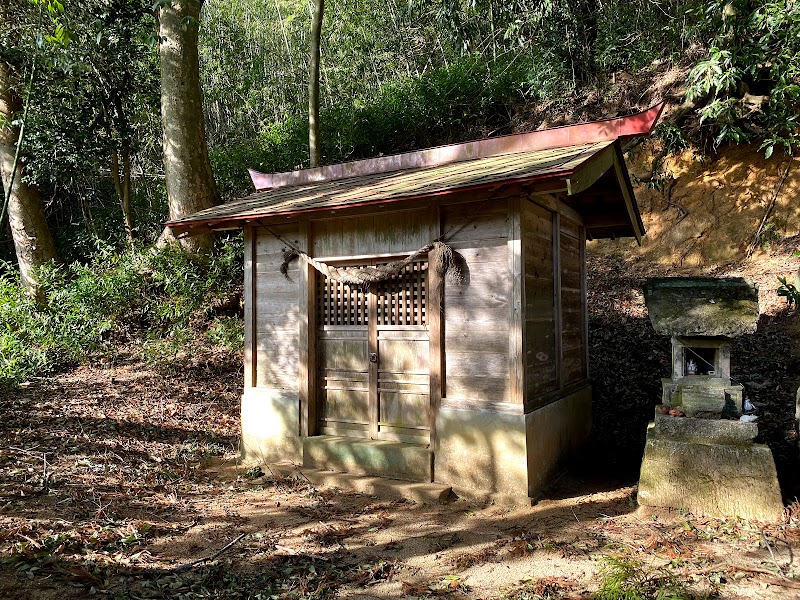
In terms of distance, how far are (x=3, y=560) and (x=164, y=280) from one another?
7.31 metres

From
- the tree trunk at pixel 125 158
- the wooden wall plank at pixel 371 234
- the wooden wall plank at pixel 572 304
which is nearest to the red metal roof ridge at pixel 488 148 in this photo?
the wooden wall plank at pixel 572 304

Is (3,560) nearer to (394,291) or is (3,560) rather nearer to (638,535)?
(394,291)

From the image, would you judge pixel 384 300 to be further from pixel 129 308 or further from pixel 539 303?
pixel 129 308

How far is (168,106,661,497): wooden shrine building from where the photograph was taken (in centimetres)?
536

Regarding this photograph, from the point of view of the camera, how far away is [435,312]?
5738 millimetres

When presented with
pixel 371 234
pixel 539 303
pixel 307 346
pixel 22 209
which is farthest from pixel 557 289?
pixel 22 209

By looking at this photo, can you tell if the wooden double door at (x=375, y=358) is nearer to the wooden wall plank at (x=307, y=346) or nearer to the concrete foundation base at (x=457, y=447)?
the wooden wall plank at (x=307, y=346)

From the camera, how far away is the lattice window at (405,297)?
6.01 meters

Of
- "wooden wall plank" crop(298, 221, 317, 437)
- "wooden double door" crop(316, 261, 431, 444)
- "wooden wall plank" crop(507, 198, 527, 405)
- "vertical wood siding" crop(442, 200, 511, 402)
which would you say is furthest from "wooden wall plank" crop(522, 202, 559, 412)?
"wooden wall plank" crop(298, 221, 317, 437)

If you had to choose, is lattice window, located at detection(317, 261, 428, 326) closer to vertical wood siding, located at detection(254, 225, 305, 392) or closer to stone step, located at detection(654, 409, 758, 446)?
vertical wood siding, located at detection(254, 225, 305, 392)

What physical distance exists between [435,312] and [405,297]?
50 cm

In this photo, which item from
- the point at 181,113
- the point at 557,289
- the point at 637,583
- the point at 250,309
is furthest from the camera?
the point at 181,113

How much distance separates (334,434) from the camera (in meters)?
6.48

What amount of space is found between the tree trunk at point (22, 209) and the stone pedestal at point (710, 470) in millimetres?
11285
